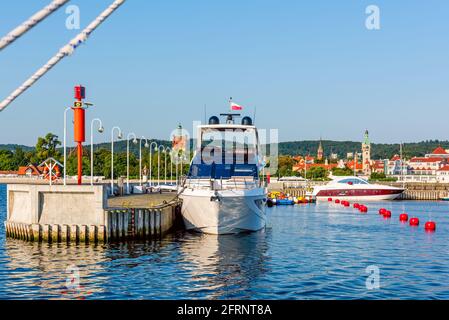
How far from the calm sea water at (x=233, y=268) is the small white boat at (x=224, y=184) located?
48.7 inches

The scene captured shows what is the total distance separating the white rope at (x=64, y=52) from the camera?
8.36 meters

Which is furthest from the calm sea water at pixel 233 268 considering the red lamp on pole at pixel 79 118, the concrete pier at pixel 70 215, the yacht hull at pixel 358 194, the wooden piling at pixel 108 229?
the yacht hull at pixel 358 194

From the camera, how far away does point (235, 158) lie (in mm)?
49969

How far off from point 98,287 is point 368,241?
25.6 meters

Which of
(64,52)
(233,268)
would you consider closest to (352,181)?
(233,268)

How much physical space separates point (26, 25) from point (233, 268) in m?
24.9

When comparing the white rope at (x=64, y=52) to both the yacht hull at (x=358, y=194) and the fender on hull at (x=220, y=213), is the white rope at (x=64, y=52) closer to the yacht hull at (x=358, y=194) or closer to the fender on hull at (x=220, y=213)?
the fender on hull at (x=220, y=213)

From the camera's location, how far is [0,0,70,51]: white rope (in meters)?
7.04

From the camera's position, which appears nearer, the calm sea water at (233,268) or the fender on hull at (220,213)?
the calm sea water at (233,268)

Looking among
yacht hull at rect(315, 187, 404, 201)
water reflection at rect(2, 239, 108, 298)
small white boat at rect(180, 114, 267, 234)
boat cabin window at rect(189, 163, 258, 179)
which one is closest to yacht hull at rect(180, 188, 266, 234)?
small white boat at rect(180, 114, 267, 234)

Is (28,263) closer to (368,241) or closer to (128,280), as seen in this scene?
(128,280)

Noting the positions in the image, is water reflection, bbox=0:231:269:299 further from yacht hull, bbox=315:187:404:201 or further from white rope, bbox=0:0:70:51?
yacht hull, bbox=315:187:404:201

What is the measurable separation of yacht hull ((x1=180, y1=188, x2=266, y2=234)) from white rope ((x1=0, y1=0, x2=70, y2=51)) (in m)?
33.3
